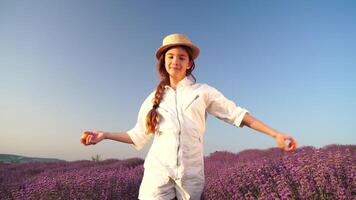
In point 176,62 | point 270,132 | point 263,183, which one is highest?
point 176,62

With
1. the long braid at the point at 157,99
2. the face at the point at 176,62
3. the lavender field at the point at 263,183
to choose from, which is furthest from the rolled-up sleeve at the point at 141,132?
the lavender field at the point at 263,183

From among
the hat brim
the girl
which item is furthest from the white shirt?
the hat brim

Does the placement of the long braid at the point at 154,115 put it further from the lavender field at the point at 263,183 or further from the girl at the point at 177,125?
the lavender field at the point at 263,183

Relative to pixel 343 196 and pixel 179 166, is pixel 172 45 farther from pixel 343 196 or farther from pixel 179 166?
pixel 343 196

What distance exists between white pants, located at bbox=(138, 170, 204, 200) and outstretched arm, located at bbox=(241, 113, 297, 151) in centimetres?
46

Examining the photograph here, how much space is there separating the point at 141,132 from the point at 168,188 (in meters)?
0.54

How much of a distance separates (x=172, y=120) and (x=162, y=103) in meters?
0.18

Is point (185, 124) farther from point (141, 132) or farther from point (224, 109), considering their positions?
point (141, 132)

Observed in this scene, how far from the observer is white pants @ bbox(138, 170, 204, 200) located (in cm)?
238

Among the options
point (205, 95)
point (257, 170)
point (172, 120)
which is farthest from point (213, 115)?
point (257, 170)

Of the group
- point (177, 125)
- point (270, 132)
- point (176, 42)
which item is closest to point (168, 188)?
point (177, 125)

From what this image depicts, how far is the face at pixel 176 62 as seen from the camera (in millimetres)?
2635

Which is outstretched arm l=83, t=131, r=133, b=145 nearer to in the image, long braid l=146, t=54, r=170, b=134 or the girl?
the girl

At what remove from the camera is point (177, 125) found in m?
2.46
